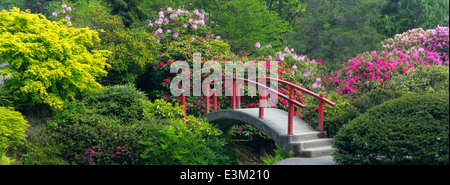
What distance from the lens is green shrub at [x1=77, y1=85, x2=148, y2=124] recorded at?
925 centimetres

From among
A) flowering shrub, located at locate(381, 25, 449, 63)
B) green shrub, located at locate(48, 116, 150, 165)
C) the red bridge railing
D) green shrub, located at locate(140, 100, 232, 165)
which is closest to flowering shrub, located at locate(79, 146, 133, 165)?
green shrub, located at locate(48, 116, 150, 165)

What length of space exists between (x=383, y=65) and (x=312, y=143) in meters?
4.41

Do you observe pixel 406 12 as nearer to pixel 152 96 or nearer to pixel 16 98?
pixel 152 96

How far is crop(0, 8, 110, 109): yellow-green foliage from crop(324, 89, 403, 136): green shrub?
567cm

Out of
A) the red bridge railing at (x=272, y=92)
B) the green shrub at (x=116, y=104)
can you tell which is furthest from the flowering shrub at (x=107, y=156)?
the red bridge railing at (x=272, y=92)

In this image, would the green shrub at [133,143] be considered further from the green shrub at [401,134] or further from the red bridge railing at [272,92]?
the green shrub at [401,134]

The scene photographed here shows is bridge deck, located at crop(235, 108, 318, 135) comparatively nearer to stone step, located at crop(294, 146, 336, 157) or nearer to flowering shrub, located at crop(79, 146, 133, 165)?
stone step, located at crop(294, 146, 336, 157)

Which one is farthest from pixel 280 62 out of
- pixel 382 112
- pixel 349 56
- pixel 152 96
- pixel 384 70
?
pixel 382 112

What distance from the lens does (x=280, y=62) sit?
1271cm

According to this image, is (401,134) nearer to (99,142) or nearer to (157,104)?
(99,142)

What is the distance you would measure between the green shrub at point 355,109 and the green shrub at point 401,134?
149cm

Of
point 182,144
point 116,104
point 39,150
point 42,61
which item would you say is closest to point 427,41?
point 182,144
